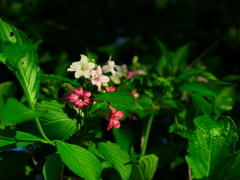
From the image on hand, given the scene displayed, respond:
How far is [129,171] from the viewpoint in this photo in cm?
103

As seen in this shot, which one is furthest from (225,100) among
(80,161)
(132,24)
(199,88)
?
(132,24)

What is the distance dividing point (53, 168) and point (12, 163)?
0.33 meters

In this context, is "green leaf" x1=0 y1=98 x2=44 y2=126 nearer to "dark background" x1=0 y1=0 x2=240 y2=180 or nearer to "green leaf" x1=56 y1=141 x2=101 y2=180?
"green leaf" x1=56 y1=141 x2=101 y2=180

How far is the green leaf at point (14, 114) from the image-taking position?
2.61ft

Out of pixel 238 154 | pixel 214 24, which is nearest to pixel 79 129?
pixel 238 154

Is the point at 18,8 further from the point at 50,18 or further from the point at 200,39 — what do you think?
the point at 200,39

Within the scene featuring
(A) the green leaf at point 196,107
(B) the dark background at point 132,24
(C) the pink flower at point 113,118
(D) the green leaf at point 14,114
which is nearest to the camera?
(D) the green leaf at point 14,114

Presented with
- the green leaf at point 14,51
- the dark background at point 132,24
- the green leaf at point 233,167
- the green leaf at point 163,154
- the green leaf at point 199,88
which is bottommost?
the green leaf at point 233,167

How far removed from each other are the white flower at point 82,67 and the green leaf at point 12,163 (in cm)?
47

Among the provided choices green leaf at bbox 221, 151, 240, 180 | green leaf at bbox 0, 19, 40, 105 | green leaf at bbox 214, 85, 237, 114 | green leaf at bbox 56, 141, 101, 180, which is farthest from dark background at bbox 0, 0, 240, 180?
green leaf at bbox 221, 151, 240, 180

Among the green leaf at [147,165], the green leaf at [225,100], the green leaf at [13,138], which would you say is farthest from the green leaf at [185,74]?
the green leaf at [13,138]

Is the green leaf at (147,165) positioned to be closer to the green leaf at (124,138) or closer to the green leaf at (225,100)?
the green leaf at (124,138)

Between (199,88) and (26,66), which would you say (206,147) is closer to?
(199,88)

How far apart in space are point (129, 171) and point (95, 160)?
0.42ft
